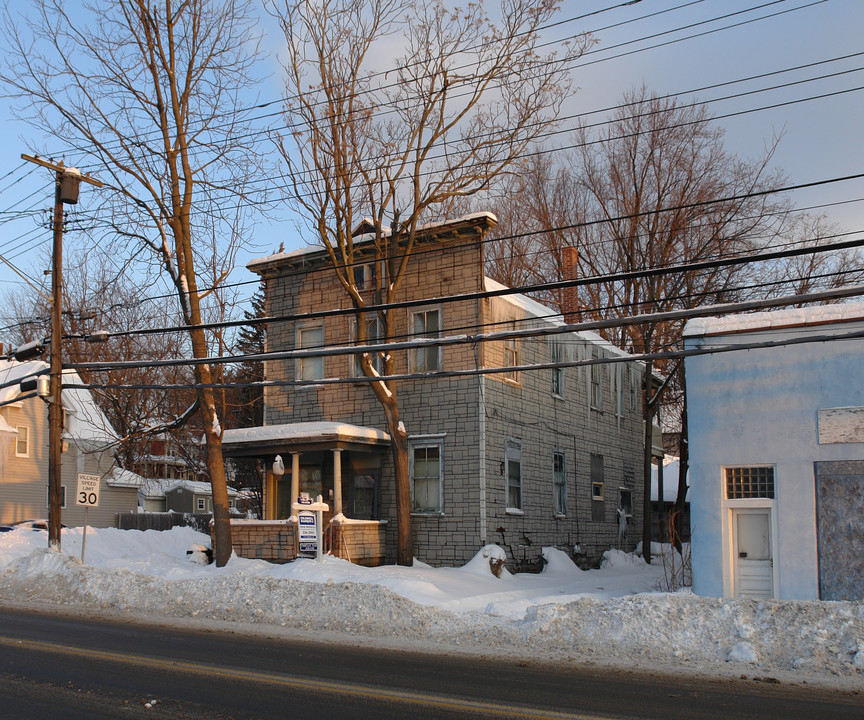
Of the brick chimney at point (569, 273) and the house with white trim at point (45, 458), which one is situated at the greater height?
the brick chimney at point (569, 273)

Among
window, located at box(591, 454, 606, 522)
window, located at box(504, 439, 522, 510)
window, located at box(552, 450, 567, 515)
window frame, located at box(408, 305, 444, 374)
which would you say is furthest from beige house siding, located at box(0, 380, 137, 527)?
window, located at box(591, 454, 606, 522)

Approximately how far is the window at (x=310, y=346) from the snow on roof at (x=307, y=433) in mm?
2472

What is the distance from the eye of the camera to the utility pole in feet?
66.2

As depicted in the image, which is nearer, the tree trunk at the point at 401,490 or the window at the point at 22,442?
the tree trunk at the point at 401,490

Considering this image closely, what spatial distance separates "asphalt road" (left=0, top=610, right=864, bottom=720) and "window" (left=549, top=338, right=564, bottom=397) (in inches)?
596

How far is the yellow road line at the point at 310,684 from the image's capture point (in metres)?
7.80

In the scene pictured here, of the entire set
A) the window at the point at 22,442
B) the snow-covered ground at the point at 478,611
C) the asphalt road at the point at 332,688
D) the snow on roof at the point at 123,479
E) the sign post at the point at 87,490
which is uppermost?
the window at the point at 22,442

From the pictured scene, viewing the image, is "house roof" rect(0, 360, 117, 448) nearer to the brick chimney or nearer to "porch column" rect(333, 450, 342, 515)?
"porch column" rect(333, 450, 342, 515)

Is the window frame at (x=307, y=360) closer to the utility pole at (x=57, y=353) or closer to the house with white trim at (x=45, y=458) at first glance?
the utility pole at (x=57, y=353)

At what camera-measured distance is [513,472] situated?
22.9 m

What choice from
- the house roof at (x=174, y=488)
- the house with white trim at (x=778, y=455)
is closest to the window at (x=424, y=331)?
the house with white trim at (x=778, y=455)

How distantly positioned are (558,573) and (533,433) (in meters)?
3.83

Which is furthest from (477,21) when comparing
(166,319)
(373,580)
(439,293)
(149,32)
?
(166,319)

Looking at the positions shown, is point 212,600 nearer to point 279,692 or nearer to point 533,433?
point 279,692
